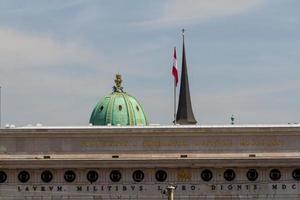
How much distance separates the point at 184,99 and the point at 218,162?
4225 centimetres

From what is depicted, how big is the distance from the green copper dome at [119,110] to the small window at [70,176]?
83.2 ft

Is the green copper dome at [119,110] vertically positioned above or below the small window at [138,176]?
above

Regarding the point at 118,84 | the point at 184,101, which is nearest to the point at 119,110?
the point at 118,84

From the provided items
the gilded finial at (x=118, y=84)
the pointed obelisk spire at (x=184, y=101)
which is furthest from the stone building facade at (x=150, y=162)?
the pointed obelisk spire at (x=184, y=101)

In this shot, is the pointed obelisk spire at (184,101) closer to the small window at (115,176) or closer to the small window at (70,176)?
the small window at (115,176)

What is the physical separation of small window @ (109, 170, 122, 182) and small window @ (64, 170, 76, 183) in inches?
114

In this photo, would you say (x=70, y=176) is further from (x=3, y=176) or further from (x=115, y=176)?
(x=3, y=176)

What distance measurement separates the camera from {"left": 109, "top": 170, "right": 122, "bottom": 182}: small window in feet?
372

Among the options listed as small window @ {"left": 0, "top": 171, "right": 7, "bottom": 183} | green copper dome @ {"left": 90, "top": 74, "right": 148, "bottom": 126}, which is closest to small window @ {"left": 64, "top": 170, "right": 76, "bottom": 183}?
small window @ {"left": 0, "top": 171, "right": 7, "bottom": 183}

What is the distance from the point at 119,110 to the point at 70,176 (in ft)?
87.3

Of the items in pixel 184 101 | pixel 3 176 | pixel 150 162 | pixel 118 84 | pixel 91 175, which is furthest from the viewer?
pixel 184 101

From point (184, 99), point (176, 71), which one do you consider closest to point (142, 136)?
point (176, 71)

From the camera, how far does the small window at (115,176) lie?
113500mm

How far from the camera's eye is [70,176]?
113562 mm
